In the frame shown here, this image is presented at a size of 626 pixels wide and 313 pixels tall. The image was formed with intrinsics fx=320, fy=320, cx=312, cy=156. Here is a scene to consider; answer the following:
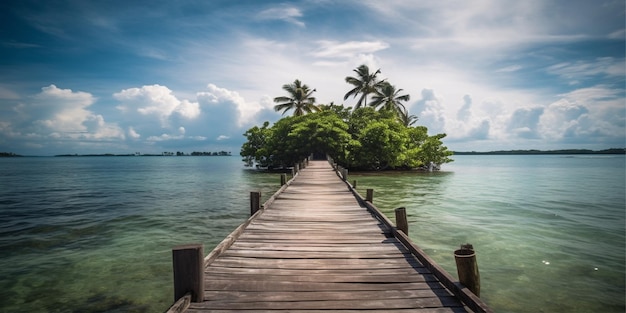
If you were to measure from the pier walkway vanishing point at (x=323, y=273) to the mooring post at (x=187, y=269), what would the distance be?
90mm

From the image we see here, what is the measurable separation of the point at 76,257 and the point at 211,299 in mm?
7915

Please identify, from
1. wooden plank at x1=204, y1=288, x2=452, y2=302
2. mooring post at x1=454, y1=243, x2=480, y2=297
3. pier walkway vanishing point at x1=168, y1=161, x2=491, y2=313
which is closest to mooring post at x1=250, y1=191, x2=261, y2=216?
pier walkway vanishing point at x1=168, y1=161, x2=491, y2=313

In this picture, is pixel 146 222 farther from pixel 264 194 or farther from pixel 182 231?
pixel 264 194

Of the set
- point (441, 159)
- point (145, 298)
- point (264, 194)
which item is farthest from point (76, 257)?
point (441, 159)

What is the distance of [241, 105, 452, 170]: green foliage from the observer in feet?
112

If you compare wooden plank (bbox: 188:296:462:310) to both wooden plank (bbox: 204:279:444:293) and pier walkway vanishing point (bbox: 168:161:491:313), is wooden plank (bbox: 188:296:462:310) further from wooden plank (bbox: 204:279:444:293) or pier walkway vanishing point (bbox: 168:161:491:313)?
wooden plank (bbox: 204:279:444:293)

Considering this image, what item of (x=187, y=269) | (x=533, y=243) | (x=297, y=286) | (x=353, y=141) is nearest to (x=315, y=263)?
(x=297, y=286)

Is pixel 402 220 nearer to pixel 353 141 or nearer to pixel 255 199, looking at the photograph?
pixel 255 199

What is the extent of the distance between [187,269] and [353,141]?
3137cm

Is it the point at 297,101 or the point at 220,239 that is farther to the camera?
the point at 297,101

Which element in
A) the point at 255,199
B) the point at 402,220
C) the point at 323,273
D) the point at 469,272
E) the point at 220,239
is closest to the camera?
the point at 469,272

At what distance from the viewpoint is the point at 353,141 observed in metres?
34.4

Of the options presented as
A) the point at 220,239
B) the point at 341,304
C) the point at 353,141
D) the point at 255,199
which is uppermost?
the point at 353,141

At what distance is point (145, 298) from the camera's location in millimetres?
6613
